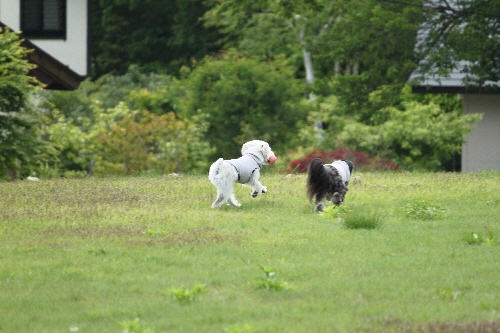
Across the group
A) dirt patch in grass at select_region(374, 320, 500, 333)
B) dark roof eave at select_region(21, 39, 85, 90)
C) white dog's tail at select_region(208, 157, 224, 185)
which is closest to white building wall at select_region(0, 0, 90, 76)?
dark roof eave at select_region(21, 39, 85, 90)

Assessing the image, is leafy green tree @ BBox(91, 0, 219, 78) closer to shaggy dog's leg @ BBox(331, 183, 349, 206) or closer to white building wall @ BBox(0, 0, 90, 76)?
white building wall @ BBox(0, 0, 90, 76)

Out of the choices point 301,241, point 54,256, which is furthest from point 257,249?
point 54,256

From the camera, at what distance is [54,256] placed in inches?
366

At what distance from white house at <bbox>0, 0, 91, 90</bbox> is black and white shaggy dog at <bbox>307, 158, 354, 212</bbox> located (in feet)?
49.4

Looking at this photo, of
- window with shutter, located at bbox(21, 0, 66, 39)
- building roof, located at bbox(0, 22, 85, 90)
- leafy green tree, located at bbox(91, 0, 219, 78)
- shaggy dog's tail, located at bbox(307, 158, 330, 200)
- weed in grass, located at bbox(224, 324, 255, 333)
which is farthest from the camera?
leafy green tree, located at bbox(91, 0, 219, 78)

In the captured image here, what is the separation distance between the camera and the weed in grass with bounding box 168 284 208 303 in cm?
726

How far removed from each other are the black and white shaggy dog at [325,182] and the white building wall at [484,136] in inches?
589

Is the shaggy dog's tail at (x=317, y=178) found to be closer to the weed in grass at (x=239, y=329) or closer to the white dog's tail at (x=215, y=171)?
the white dog's tail at (x=215, y=171)

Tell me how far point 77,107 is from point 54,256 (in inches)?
1166

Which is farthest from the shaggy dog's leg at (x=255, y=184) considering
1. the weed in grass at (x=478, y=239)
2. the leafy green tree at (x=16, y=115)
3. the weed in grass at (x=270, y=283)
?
the leafy green tree at (x=16, y=115)

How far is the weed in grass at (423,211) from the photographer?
11.9 metres

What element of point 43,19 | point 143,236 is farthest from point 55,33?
point 143,236

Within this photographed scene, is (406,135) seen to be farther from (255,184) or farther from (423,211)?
(423,211)

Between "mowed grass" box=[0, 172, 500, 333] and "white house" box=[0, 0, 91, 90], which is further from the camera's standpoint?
"white house" box=[0, 0, 91, 90]
